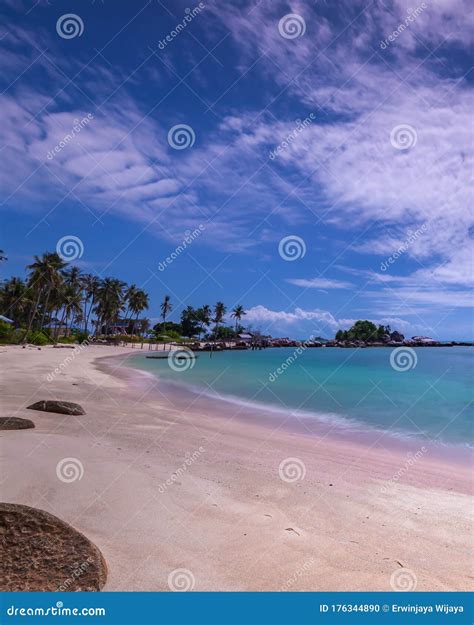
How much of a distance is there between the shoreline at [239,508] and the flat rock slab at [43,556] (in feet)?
0.93

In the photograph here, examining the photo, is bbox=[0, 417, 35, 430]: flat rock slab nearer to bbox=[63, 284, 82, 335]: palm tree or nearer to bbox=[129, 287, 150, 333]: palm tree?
bbox=[63, 284, 82, 335]: palm tree

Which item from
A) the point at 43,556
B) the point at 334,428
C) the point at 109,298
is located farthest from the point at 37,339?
the point at 43,556

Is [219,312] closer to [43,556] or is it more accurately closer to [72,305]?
[72,305]

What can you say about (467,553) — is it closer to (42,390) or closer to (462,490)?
(462,490)

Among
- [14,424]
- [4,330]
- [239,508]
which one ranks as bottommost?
[4,330]

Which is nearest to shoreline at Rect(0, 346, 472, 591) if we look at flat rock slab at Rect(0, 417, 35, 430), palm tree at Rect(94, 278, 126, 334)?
flat rock slab at Rect(0, 417, 35, 430)

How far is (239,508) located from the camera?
20.7 feet

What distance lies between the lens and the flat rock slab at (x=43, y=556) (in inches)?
149

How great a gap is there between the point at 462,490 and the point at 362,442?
5443 millimetres

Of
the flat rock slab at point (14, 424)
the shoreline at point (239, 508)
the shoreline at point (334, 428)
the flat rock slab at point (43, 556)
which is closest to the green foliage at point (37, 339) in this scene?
the shoreline at point (334, 428)

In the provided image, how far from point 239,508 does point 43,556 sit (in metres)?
3.00

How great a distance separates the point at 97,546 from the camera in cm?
461

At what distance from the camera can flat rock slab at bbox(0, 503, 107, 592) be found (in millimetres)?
3793

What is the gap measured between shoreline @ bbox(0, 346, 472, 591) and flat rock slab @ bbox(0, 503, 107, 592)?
283 millimetres
